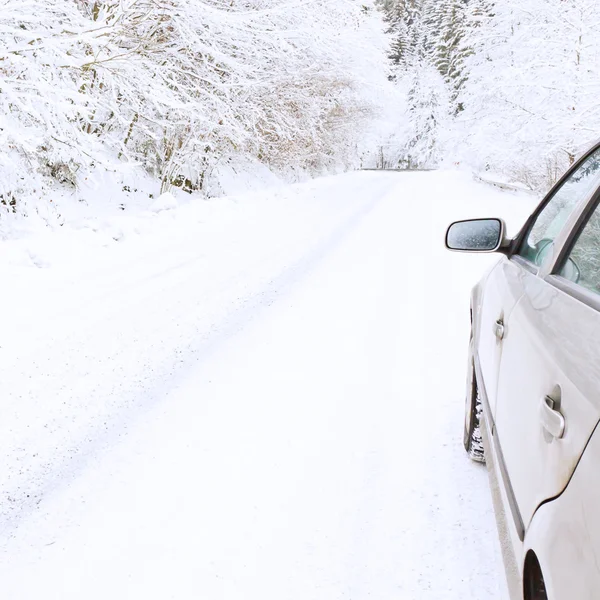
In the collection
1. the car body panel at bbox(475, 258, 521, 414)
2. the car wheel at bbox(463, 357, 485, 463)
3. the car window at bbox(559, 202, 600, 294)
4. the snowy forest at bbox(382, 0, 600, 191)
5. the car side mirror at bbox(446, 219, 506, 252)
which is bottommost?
the car wheel at bbox(463, 357, 485, 463)

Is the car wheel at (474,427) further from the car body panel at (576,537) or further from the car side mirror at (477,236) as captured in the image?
the car body panel at (576,537)

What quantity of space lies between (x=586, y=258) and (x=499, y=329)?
625 millimetres

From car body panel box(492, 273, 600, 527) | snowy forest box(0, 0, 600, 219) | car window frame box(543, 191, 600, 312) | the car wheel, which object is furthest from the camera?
snowy forest box(0, 0, 600, 219)

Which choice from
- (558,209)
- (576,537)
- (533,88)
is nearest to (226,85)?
(533,88)

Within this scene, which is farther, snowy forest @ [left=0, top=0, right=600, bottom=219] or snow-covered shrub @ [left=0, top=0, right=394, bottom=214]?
snowy forest @ [left=0, top=0, right=600, bottom=219]

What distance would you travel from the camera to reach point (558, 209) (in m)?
2.27

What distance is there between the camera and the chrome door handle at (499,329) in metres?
2.16

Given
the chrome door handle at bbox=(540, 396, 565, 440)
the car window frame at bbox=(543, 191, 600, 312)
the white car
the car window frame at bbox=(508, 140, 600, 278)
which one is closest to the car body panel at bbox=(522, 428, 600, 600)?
the white car

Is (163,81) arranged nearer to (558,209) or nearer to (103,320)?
(103,320)

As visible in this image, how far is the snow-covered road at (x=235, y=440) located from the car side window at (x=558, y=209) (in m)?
1.20

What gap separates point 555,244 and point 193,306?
4.19 m

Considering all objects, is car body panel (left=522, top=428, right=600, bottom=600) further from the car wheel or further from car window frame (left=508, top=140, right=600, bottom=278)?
the car wheel

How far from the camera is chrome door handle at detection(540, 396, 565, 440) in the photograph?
1.16 m

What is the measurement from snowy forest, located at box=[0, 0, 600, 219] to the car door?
5.58 meters
